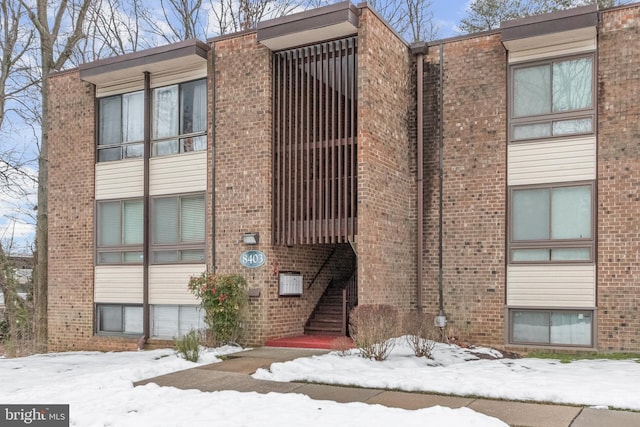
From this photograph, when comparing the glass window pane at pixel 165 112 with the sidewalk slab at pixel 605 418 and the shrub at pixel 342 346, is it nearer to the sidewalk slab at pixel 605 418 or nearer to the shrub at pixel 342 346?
the shrub at pixel 342 346

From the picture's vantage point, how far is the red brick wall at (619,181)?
1129 centimetres

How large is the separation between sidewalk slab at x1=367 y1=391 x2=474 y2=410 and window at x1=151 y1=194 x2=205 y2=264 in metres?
6.50

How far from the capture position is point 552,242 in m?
11.9

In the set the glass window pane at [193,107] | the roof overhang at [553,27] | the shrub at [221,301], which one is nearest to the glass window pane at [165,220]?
the glass window pane at [193,107]

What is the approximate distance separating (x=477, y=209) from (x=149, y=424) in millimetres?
7953

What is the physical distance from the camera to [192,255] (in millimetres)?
13500

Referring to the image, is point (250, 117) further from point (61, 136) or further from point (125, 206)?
point (61, 136)

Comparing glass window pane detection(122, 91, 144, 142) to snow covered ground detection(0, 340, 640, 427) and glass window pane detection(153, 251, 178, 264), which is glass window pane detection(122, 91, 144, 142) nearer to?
glass window pane detection(153, 251, 178, 264)

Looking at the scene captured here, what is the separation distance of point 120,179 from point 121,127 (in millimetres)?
1244

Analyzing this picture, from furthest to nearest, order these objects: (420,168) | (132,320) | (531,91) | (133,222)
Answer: (133,222) < (132,320) < (420,168) < (531,91)

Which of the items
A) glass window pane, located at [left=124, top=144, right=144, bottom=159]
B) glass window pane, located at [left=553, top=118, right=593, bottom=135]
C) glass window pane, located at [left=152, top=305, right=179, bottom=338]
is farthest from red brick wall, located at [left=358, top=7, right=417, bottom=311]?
glass window pane, located at [left=124, top=144, right=144, bottom=159]

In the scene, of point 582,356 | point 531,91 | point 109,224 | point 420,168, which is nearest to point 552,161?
point 531,91

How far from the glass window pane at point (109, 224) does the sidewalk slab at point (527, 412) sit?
32.2 feet

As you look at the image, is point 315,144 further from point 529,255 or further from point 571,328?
point 571,328
